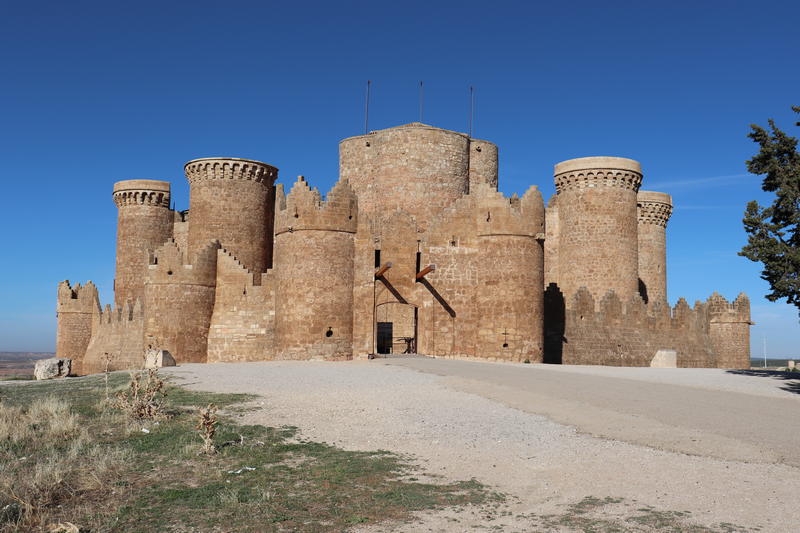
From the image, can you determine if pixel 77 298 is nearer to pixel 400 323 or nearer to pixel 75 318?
pixel 75 318

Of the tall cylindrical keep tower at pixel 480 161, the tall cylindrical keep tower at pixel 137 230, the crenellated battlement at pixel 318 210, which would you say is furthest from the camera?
the tall cylindrical keep tower at pixel 137 230

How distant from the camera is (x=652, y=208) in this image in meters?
42.1

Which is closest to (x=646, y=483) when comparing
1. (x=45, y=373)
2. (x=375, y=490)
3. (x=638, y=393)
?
(x=375, y=490)

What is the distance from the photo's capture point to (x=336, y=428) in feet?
36.2

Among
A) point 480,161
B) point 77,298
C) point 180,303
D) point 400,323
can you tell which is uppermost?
point 480,161

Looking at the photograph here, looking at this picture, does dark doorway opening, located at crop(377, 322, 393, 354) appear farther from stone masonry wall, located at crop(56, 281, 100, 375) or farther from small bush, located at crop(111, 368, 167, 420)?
stone masonry wall, located at crop(56, 281, 100, 375)

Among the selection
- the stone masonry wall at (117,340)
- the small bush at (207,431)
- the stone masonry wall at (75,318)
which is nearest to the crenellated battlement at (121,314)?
the stone masonry wall at (117,340)

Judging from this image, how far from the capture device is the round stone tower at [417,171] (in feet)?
103

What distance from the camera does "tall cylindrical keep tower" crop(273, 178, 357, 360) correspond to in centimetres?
2623

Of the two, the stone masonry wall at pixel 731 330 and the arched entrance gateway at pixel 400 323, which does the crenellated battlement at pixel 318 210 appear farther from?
the stone masonry wall at pixel 731 330

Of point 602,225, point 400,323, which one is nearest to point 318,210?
point 400,323

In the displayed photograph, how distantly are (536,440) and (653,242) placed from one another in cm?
3446

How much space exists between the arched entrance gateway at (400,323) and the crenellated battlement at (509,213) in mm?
4262

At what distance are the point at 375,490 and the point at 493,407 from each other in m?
5.85
